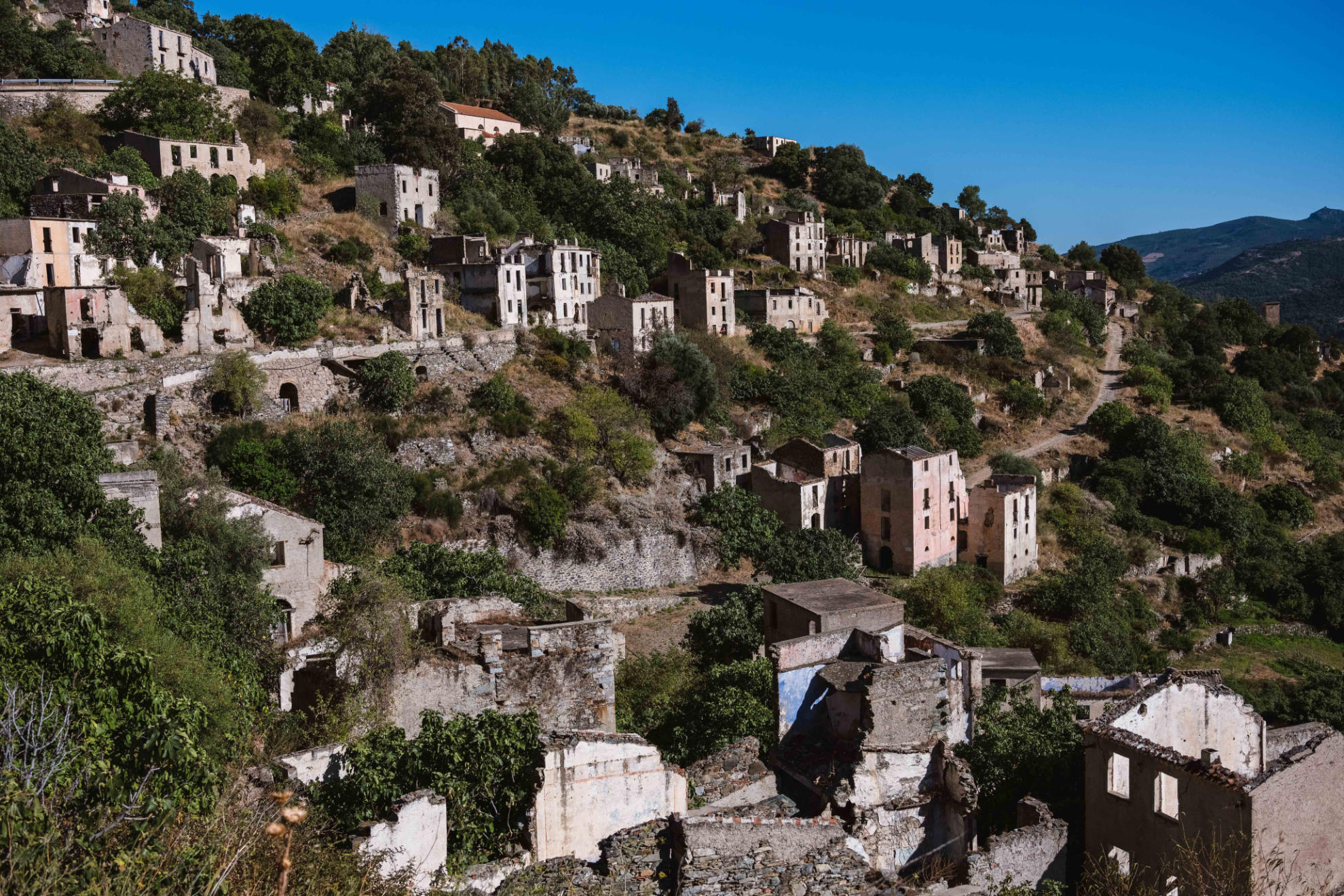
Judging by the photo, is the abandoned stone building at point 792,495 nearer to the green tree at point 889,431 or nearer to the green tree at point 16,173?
the green tree at point 889,431

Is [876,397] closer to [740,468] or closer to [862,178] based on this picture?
[740,468]

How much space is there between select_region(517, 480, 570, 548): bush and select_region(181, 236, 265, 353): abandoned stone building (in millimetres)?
8930

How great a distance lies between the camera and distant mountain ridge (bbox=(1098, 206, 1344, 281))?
17225cm

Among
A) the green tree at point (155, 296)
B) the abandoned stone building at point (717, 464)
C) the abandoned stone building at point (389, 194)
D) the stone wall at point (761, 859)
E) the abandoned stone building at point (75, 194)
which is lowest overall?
the stone wall at point (761, 859)

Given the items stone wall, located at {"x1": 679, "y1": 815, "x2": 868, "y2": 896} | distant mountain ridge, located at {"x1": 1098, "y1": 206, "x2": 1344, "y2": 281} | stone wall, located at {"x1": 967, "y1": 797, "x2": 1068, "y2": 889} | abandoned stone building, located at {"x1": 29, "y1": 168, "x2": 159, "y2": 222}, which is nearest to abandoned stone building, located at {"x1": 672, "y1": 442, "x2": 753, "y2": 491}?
abandoned stone building, located at {"x1": 29, "y1": 168, "x2": 159, "y2": 222}

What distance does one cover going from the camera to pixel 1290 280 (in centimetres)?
12488

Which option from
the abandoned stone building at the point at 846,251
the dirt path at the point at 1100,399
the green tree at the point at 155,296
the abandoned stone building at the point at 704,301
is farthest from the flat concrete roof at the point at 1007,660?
the abandoned stone building at the point at 846,251

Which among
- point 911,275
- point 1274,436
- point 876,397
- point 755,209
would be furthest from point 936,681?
point 755,209

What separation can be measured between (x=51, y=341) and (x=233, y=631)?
14.1 m

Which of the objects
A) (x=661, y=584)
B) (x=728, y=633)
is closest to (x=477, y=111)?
(x=661, y=584)

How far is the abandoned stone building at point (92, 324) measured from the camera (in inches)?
1081

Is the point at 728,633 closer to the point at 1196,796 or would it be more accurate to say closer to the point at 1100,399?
the point at 1196,796

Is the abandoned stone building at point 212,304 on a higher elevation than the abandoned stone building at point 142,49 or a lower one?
lower

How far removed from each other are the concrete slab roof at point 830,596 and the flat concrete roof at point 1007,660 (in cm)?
445
